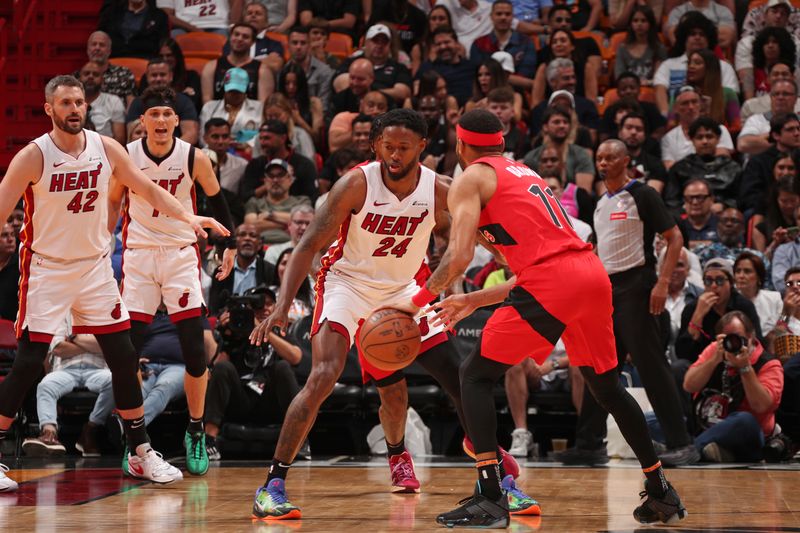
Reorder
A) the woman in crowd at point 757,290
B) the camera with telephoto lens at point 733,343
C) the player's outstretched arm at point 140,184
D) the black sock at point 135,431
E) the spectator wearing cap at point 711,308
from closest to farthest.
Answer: the player's outstretched arm at point 140,184 → the black sock at point 135,431 → the camera with telephoto lens at point 733,343 → the spectator wearing cap at point 711,308 → the woman in crowd at point 757,290

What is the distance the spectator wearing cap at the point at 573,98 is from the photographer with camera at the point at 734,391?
387 cm

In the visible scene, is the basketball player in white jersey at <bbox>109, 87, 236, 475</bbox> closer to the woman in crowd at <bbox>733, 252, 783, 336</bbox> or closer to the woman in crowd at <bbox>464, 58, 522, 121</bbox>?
the woman in crowd at <bbox>733, 252, 783, 336</bbox>

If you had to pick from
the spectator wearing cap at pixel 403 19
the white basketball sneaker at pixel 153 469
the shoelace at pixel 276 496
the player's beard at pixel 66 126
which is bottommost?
the white basketball sneaker at pixel 153 469

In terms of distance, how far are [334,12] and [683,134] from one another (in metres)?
4.92

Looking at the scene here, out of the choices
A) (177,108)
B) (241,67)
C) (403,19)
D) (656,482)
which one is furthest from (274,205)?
(656,482)

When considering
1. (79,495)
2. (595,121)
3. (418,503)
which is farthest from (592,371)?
(595,121)

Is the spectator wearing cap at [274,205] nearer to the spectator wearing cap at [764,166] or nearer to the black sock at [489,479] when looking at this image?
the spectator wearing cap at [764,166]

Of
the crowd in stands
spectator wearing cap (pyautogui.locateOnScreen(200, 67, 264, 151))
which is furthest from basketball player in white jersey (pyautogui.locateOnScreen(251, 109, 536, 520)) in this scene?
spectator wearing cap (pyautogui.locateOnScreen(200, 67, 264, 151))

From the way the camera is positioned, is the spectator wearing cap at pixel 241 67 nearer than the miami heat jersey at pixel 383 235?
No

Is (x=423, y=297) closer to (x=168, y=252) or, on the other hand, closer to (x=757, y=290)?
(x=168, y=252)

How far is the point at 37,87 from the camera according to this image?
1320cm

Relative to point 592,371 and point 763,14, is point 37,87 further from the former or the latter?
point 592,371

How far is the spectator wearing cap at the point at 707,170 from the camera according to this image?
10.6 meters

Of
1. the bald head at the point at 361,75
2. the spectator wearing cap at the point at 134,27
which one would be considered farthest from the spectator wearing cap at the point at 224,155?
the spectator wearing cap at the point at 134,27
